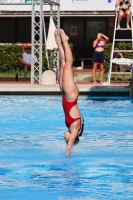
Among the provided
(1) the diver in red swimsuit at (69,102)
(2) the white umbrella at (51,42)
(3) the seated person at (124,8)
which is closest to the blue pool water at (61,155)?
(1) the diver in red swimsuit at (69,102)

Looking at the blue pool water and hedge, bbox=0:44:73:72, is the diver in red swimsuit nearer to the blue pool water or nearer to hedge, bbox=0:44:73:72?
the blue pool water

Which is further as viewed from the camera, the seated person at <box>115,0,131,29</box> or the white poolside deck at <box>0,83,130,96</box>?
the seated person at <box>115,0,131,29</box>

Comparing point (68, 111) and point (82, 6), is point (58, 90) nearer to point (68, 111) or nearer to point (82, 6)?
point (68, 111)

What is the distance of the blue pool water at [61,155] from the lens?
7633 mm

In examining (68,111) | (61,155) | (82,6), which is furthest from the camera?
(82,6)

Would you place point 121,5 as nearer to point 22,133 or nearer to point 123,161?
point 22,133

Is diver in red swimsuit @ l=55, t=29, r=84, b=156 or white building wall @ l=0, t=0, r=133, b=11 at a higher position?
white building wall @ l=0, t=0, r=133, b=11

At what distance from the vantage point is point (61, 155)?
9.84m

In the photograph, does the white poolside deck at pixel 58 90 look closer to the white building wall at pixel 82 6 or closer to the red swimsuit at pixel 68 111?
the red swimsuit at pixel 68 111

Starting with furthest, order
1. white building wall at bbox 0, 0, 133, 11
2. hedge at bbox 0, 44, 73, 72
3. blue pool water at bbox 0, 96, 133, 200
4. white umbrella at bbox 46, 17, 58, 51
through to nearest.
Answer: white building wall at bbox 0, 0, 133, 11, hedge at bbox 0, 44, 73, 72, white umbrella at bbox 46, 17, 58, 51, blue pool water at bbox 0, 96, 133, 200

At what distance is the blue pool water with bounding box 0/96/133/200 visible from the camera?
7.63 meters

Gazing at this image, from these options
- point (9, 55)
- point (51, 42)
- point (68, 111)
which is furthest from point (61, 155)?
point (9, 55)

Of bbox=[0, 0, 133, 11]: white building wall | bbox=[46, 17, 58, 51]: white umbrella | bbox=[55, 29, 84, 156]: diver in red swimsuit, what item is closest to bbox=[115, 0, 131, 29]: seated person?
bbox=[46, 17, 58, 51]: white umbrella

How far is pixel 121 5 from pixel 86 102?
5.00 metres
